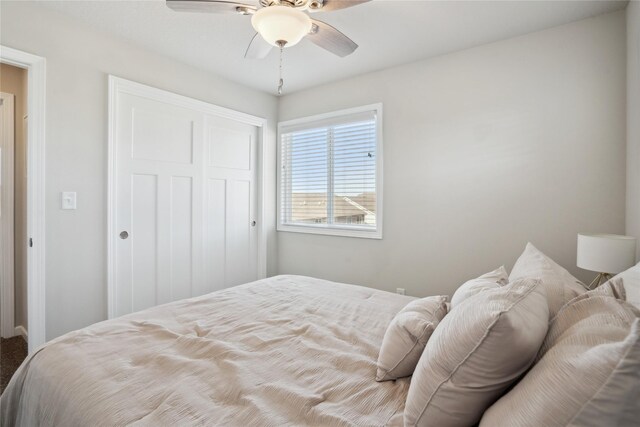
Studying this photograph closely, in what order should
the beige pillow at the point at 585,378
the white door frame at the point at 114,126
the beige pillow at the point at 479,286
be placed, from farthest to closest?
the white door frame at the point at 114,126, the beige pillow at the point at 479,286, the beige pillow at the point at 585,378

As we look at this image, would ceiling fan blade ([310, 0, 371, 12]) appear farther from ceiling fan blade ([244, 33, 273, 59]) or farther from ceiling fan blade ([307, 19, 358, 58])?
ceiling fan blade ([244, 33, 273, 59])

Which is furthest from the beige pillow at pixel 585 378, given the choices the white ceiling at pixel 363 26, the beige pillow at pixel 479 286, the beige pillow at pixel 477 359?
the white ceiling at pixel 363 26

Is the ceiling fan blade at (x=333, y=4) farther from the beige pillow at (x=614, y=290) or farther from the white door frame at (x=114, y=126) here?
the white door frame at (x=114, y=126)

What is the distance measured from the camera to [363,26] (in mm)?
2285

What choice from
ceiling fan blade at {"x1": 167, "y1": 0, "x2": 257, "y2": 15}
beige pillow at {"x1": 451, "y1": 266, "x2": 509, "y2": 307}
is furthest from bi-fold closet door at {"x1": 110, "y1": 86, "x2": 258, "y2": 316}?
beige pillow at {"x1": 451, "y1": 266, "x2": 509, "y2": 307}

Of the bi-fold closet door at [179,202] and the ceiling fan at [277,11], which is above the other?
the ceiling fan at [277,11]

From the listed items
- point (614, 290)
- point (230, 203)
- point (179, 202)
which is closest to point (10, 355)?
point (179, 202)

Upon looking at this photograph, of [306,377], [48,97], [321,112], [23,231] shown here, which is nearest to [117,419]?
[306,377]

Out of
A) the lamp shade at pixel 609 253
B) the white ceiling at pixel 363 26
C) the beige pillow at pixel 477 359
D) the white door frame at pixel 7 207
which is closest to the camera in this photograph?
the beige pillow at pixel 477 359

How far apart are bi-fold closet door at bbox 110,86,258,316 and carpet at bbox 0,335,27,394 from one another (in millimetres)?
763

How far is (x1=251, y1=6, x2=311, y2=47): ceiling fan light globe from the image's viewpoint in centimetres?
149

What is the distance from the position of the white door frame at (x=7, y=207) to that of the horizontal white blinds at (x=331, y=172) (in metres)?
A: 2.59

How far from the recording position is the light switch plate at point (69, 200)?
2.23 meters

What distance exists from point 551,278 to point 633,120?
148 cm
